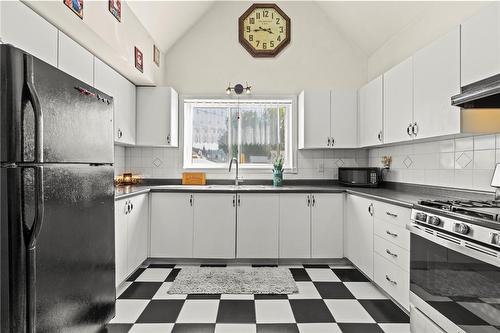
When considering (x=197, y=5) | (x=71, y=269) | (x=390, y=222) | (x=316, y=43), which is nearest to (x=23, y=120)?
(x=71, y=269)

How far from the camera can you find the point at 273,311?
7.72ft

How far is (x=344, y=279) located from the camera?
3.00 meters

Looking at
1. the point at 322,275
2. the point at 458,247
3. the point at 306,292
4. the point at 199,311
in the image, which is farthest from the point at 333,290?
the point at 458,247

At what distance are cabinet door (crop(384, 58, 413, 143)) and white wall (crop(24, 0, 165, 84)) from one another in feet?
7.92

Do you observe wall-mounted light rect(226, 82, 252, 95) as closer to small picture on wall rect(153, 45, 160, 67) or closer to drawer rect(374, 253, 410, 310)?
small picture on wall rect(153, 45, 160, 67)

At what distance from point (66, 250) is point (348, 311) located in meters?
1.91

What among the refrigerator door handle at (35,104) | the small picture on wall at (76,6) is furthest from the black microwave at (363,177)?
the refrigerator door handle at (35,104)

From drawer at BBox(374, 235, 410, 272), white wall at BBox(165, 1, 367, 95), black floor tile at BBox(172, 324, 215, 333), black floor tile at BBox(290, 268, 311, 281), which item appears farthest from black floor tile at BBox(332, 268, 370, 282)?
white wall at BBox(165, 1, 367, 95)

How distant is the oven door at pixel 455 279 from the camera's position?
1.38 m

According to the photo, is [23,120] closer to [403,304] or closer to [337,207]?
[403,304]

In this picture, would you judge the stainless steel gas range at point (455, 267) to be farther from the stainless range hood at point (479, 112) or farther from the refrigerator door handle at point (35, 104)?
the refrigerator door handle at point (35, 104)

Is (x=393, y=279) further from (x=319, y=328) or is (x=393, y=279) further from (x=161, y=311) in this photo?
(x=161, y=311)

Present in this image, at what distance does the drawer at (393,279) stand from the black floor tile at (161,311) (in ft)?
5.21

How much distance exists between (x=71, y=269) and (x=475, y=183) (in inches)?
104
